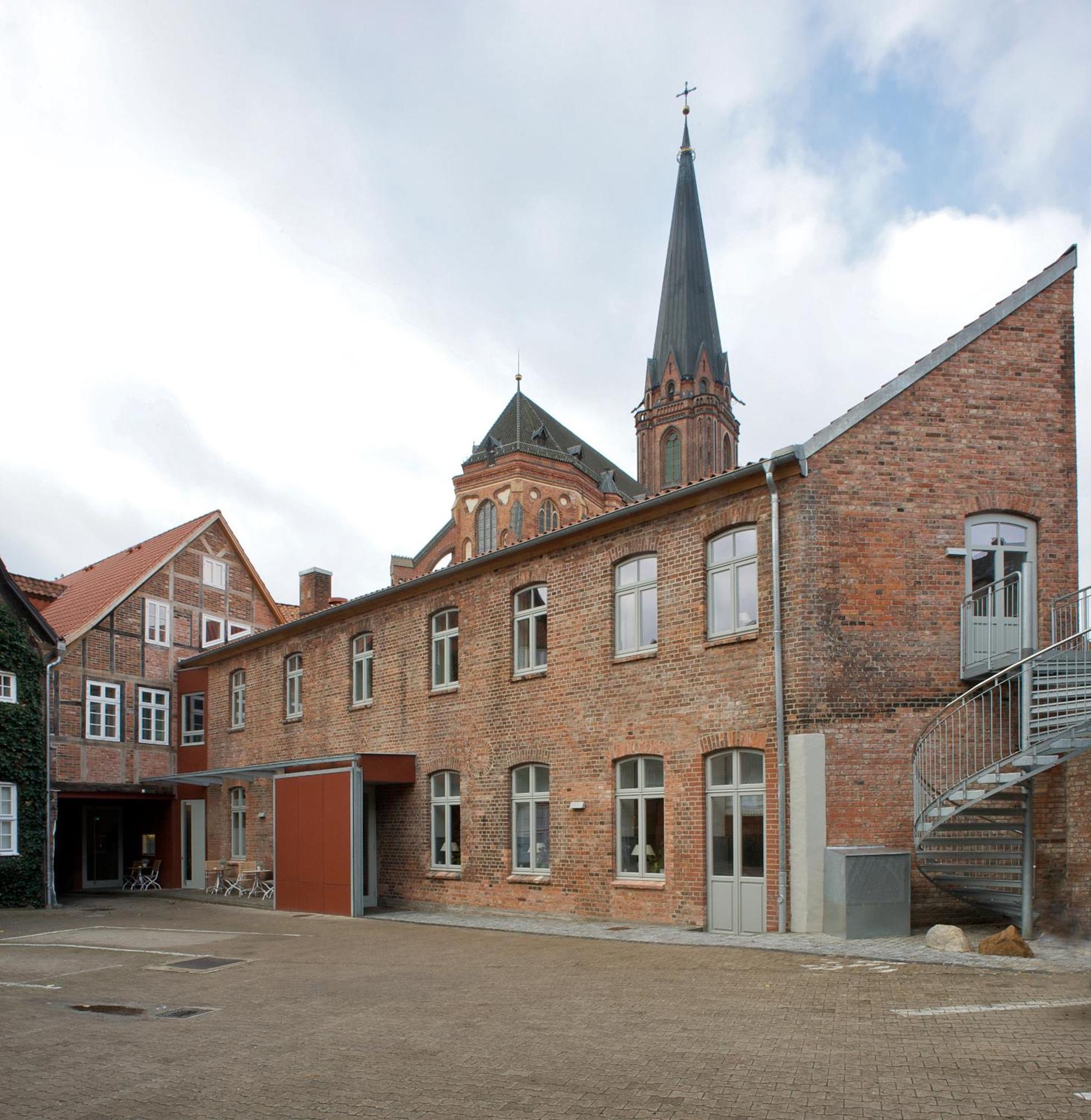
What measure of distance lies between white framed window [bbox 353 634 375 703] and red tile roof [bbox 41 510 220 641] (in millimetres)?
8264

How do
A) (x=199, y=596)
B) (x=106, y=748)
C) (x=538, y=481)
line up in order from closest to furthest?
(x=106, y=748)
(x=199, y=596)
(x=538, y=481)

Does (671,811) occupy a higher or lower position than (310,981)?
higher

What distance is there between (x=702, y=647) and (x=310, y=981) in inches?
253

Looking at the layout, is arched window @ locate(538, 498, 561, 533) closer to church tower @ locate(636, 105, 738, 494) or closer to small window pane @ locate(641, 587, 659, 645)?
church tower @ locate(636, 105, 738, 494)

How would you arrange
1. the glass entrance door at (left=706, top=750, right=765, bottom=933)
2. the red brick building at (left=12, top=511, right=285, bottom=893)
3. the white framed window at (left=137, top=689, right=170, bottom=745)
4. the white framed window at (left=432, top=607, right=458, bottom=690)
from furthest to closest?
1. the white framed window at (left=137, top=689, right=170, bottom=745)
2. the red brick building at (left=12, top=511, right=285, bottom=893)
3. the white framed window at (left=432, top=607, right=458, bottom=690)
4. the glass entrance door at (left=706, top=750, right=765, bottom=933)

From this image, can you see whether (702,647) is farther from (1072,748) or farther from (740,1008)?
(740,1008)

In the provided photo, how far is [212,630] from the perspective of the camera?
3172 centimetres

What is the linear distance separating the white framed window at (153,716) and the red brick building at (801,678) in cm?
1083

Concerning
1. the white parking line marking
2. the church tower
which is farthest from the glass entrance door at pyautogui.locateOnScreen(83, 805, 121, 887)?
the church tower

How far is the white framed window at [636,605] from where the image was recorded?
16.8 meters

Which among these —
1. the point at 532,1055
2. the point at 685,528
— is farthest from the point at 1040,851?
the point at 532,1055

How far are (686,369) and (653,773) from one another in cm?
5105

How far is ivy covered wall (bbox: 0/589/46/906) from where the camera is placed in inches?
926

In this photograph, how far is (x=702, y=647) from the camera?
15.7 metres
